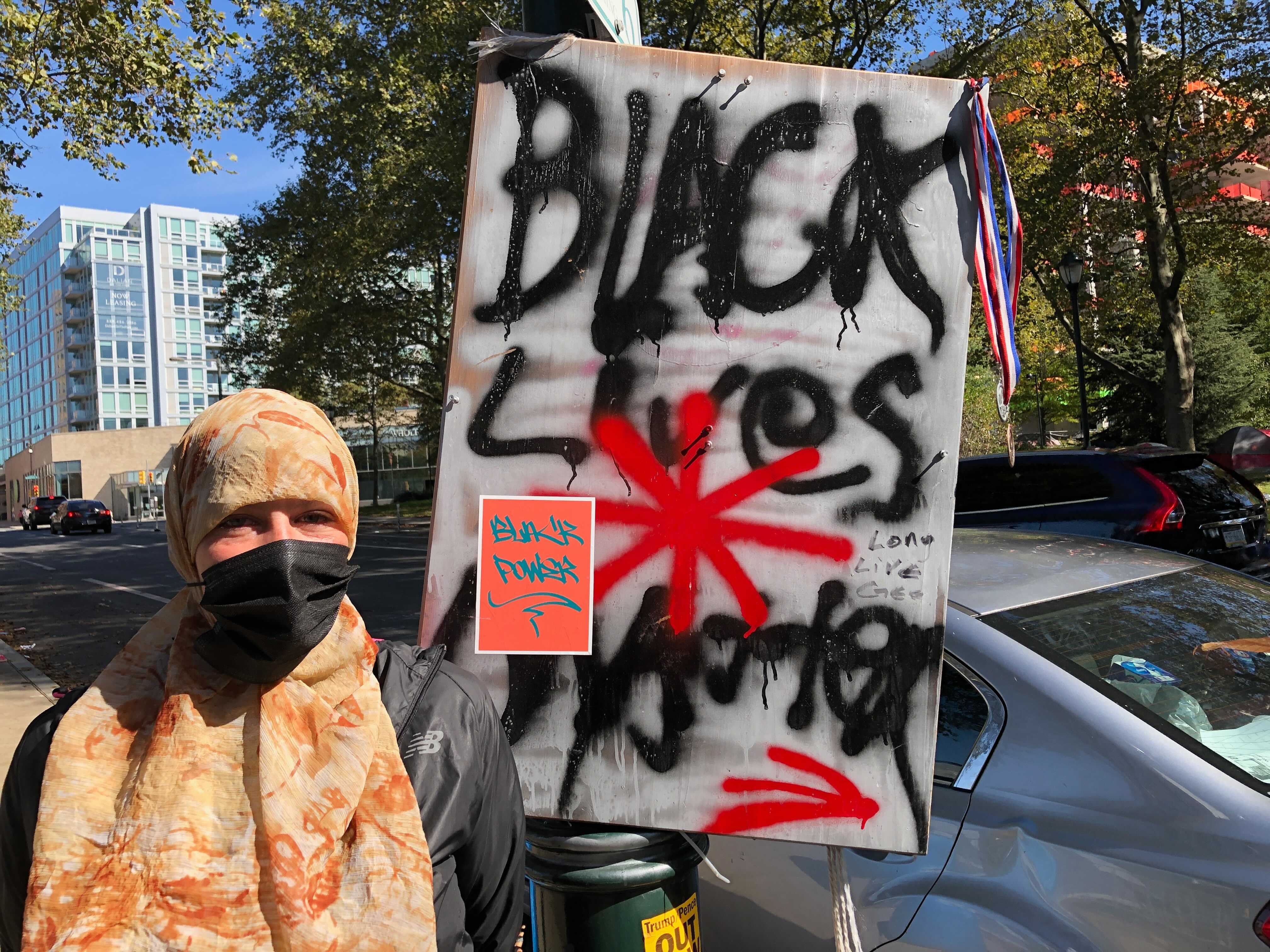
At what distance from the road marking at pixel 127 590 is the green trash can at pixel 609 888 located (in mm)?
12901

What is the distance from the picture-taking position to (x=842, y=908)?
2100 millimetres

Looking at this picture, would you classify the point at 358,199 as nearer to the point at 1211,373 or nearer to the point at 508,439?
the point at 508,439

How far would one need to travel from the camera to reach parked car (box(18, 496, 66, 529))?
51.0m

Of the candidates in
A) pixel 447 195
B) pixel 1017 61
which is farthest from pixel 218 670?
pixel 447 195

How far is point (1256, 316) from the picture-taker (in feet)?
102

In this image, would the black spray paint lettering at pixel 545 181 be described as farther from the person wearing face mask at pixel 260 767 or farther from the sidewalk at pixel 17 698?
the sidewalk at pixel 17 698

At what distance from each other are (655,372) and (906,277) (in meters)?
0.57

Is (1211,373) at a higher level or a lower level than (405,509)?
higher

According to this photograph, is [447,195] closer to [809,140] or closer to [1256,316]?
[809,140]

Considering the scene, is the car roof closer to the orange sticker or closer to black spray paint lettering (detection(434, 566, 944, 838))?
black spray paint lettering (detection(434, 566, 944, 838))

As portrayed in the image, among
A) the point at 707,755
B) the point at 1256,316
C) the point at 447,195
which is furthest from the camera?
the point at 1256,316

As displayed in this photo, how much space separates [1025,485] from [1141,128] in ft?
33.5

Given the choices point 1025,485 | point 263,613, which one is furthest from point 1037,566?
point 1025,485

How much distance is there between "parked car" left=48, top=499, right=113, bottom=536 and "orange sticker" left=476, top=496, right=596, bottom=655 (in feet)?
148
